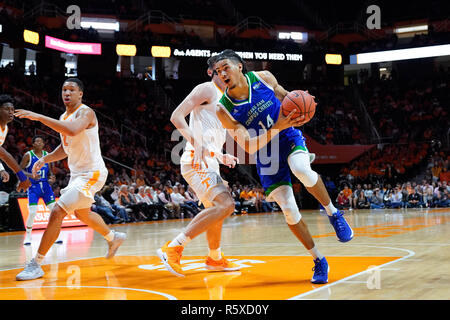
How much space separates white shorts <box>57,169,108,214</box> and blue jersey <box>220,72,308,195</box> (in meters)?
1.99

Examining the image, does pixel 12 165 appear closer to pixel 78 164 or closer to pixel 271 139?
pixel 78 164

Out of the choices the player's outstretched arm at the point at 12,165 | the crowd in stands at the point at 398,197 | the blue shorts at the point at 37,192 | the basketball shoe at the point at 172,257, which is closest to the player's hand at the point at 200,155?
the basketball shoe at the point at 172,257

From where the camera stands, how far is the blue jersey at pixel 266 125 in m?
4.73

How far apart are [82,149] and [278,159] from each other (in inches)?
94.8

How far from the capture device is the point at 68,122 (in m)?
5.44

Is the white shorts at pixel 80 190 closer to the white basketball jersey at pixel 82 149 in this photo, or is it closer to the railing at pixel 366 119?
the white basketball jersey at pixel 82 149

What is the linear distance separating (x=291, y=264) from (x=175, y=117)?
2.13 meters

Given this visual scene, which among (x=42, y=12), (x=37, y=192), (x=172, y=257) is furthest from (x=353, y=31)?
(x=172, y=257)

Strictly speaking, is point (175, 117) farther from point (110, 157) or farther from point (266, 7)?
point (266, 7)

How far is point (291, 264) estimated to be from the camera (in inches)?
228

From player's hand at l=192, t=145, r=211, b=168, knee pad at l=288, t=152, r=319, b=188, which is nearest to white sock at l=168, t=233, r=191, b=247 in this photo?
player's hand at l=192, t=145, r=211, b=168

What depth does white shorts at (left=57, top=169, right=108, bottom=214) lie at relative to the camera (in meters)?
5.61
